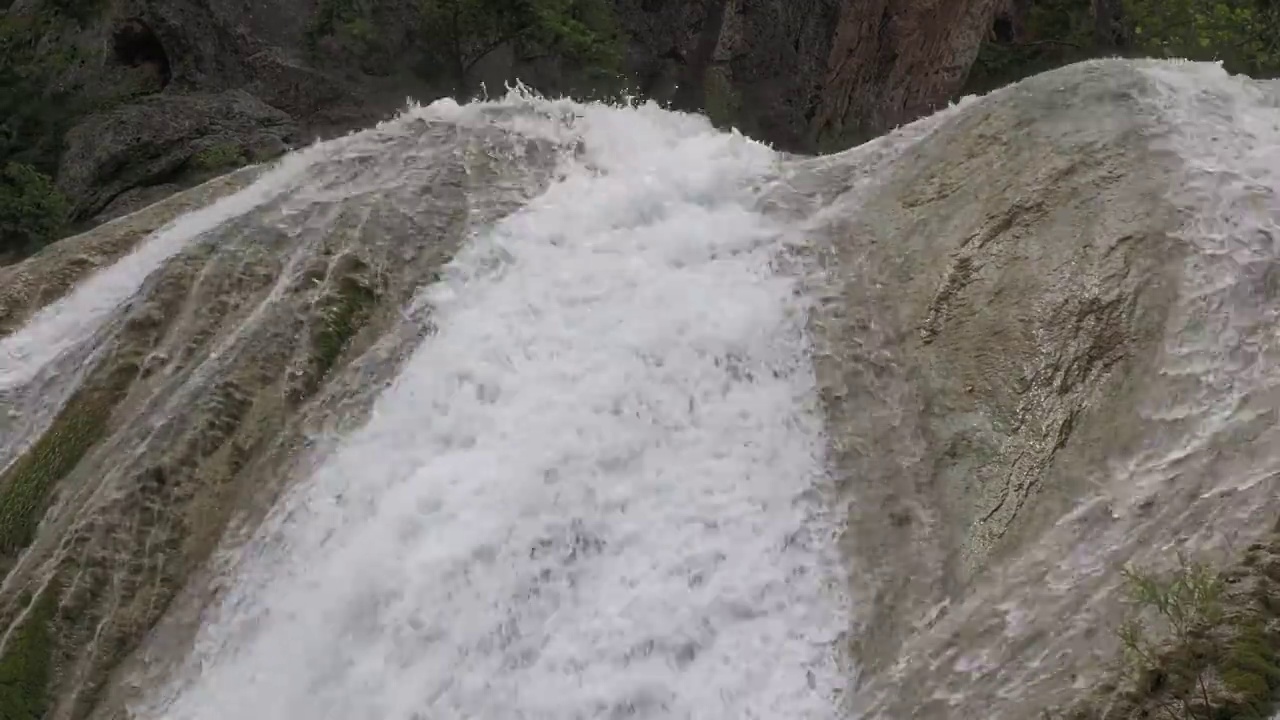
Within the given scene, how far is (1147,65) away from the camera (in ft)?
25.9

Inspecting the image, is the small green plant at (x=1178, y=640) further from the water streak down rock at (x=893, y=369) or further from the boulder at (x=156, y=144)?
the boulder at (x=156, y=144)

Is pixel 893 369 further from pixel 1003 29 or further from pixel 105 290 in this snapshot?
pixel 1003 29

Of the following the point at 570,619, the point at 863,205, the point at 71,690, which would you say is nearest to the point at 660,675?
the point at 570,619

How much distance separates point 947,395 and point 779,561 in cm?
158

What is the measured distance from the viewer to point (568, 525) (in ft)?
20.9

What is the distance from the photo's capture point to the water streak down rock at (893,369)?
201 inches

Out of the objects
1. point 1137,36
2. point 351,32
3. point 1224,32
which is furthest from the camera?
point 351,32

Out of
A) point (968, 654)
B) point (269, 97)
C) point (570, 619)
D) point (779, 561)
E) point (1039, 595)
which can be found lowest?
point (269, 97)

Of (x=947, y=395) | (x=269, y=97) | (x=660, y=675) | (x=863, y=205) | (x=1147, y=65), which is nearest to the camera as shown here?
(x=660, y=675)

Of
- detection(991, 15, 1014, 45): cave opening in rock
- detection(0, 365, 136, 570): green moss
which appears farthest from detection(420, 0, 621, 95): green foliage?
detection(0, 365, 136, 570): green moss

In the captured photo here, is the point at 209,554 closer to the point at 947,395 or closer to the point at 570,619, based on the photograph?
the point at 570,619

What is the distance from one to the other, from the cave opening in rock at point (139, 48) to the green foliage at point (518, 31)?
5303mm

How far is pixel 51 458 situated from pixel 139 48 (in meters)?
16.0

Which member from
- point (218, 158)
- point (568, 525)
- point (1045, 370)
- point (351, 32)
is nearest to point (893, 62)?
point (351, 32)
